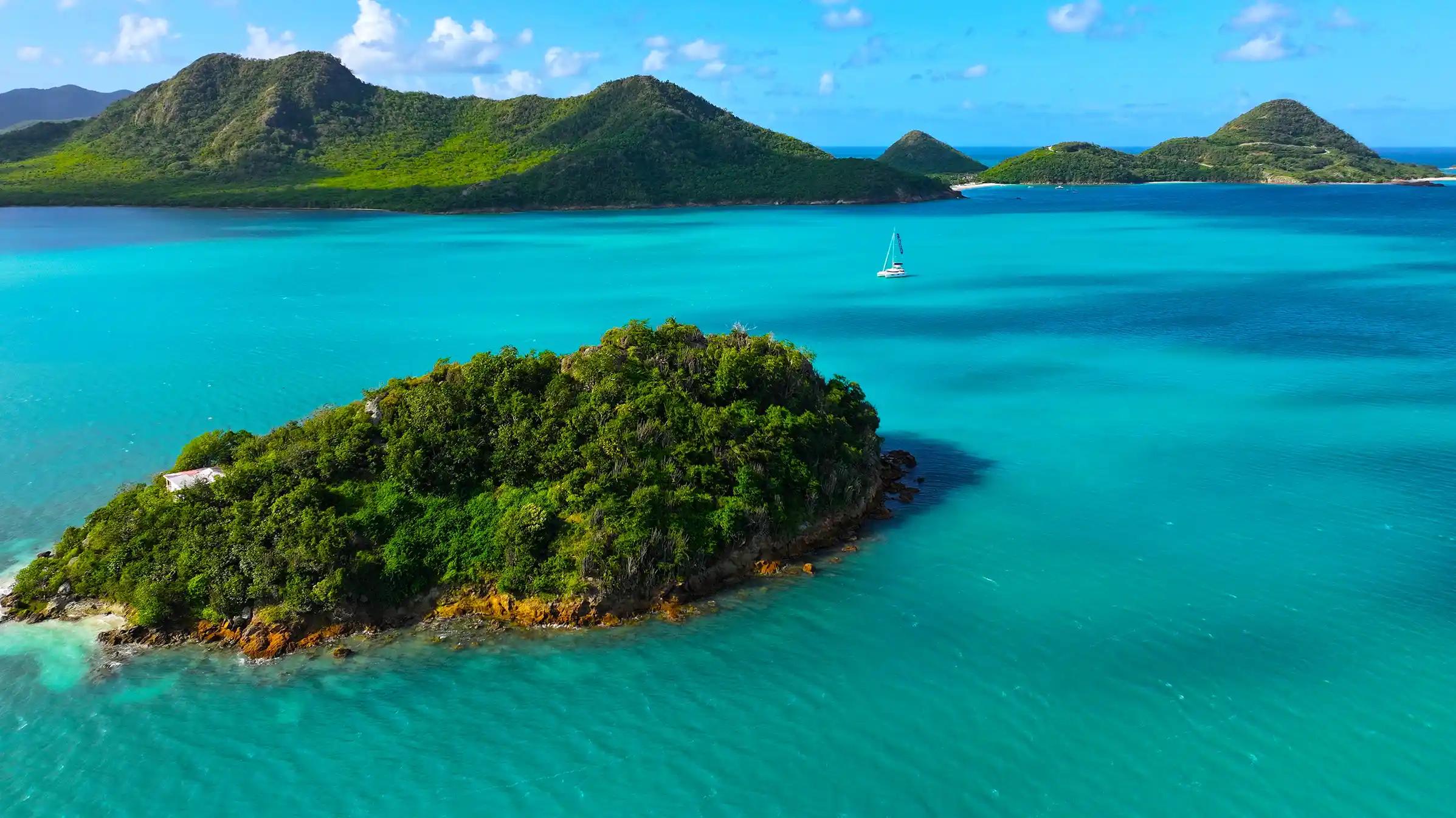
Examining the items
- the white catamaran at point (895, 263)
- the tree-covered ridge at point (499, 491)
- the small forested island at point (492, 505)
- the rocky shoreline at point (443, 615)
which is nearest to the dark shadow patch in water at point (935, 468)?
the small forested island at point (492, 505)

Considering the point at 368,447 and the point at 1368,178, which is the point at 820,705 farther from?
the point at 1368,178

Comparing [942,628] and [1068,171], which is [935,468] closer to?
[942,628]

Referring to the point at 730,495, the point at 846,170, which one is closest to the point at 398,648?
the point at 730,495

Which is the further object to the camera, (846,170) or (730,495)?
(846,170)

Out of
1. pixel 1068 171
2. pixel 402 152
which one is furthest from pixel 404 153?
pixel 1068 171

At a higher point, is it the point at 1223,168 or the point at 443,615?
the point at 1223,168

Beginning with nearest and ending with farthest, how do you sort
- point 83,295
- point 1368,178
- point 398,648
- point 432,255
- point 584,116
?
point 398,648, point 83,295, point 432,255, point 584,116, point 1368,178

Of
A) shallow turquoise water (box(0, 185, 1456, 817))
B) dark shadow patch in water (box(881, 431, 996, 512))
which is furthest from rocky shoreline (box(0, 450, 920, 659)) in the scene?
dark shadow patch in water (box(881, 431, 996, 512))
